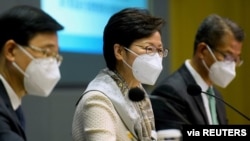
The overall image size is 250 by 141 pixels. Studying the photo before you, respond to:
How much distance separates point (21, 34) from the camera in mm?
1526

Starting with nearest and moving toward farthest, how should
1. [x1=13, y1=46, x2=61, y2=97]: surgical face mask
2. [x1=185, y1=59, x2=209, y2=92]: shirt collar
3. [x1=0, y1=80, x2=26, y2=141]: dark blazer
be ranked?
[x1=0, y1=80, x2=26, y2=141]: dark blazer < [x1=13, y1=46, x2=61, y2=97]: surgical face mask < [x1=185, y1=59, x2=209, y2=92]: shirt collar

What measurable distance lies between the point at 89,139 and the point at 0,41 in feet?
1.32

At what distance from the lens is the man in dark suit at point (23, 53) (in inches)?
59.2

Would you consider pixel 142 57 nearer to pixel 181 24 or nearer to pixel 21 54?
pixel 21 54

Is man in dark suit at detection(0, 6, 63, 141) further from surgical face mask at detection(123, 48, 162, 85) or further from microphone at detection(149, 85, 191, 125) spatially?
microphone at detection(149, 85, 191, 125)

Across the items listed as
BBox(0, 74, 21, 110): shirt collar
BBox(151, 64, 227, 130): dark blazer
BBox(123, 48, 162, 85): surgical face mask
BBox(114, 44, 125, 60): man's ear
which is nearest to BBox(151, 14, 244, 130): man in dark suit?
BBox(151, 64, 227, 130): dark blazer

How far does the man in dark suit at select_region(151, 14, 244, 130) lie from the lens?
2045mm

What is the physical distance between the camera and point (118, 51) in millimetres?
1665

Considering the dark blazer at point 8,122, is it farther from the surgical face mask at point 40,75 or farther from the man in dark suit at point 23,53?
the surgical face mask at point 40,75

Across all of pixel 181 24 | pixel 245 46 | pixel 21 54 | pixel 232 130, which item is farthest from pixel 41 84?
pixel 245 46

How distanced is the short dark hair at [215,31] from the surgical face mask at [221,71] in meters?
0.05

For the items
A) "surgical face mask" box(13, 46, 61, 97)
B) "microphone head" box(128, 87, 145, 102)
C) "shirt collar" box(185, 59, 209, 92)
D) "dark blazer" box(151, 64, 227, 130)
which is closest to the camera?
"microphone head" box(128, 87, 145, 102)

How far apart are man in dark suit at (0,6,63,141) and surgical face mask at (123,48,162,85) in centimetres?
27

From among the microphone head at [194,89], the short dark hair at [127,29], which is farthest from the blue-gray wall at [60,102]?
the microphone head at [194,89]
